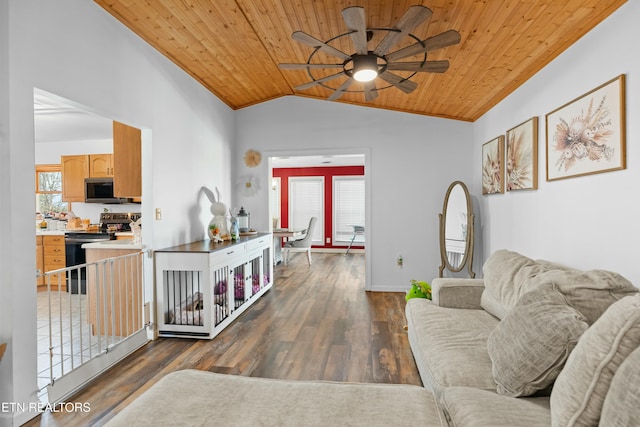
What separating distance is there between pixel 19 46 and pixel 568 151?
352 centimetres

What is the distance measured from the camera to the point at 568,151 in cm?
247

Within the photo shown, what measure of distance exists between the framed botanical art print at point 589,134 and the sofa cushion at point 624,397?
1443 mm

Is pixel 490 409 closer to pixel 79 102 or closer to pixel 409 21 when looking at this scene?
pixel 409 21

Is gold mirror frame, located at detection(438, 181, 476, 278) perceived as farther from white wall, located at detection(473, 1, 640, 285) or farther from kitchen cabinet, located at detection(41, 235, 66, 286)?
kitchen cabinet, located at detection(41, 235, 66, 286)

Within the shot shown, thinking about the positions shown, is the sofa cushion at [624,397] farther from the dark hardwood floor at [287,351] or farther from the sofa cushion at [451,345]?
the dark hardwood floor at [287,351]

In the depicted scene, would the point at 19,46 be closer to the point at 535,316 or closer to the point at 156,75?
the point at 156,75

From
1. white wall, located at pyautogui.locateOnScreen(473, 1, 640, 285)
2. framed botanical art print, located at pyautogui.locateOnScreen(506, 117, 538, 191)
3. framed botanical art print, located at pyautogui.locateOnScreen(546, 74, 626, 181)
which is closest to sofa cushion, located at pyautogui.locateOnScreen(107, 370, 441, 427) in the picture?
white wall, located at pyautogui.locateOnScreen(473, 1, 640, 285)

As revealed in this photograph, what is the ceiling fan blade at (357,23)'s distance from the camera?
1960mm

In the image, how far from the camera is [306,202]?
9.57m

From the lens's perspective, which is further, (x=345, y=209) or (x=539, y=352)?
(x=345, y=209)

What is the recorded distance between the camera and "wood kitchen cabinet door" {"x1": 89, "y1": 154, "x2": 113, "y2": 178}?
5.83 meters

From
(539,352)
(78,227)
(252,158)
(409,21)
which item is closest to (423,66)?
(409,21)

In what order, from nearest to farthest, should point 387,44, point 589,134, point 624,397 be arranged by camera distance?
point 624,397 → point 589,134 → point 387,44

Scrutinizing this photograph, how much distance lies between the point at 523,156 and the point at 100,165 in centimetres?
607
